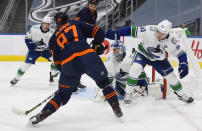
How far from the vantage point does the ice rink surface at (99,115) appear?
2258 mm

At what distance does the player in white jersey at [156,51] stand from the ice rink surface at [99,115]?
23 centimetres

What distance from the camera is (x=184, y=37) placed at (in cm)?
331

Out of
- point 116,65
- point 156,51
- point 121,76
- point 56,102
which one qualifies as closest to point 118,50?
point 116,65

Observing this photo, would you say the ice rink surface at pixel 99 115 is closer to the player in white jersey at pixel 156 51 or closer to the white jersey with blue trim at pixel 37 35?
the player in white jersey at pixel 156 51

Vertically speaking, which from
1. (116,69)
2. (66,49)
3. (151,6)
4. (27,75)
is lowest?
(27,75)

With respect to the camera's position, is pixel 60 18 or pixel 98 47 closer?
pixel 60 18

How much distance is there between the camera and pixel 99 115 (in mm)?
2627

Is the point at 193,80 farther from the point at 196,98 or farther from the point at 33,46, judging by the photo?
the point at 33,46

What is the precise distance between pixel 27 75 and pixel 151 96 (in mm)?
2704

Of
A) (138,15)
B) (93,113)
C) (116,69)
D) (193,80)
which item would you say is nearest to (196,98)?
(193,80)

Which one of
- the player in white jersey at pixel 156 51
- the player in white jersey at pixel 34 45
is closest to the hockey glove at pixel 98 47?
the player in white jersey at pixel 156 51

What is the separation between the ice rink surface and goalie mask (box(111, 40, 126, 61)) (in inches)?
20.8

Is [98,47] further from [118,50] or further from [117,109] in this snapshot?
[118,50]

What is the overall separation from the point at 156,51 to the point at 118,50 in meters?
0.45
